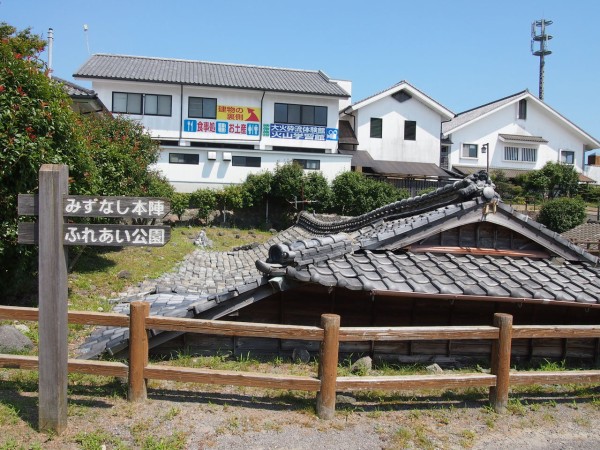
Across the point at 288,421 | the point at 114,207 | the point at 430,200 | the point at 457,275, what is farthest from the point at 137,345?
the point at 430,200

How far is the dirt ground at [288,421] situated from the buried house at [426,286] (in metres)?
1.14

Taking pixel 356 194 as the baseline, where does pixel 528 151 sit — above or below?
above

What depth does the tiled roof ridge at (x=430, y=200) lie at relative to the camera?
8.58 m

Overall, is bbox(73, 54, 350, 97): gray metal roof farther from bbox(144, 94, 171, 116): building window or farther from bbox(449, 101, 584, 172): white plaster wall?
bbox(449, 101, 584, 172): white plaster wall

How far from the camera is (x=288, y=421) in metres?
5.35

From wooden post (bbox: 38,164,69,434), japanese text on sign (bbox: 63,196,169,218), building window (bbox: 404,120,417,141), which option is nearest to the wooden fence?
wooden post (bbox: 38,164,69,434)

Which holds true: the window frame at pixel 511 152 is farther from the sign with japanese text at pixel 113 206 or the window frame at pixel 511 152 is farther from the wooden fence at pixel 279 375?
the sign with japanese text at pixel 113 206

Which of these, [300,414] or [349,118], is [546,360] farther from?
[349,118]

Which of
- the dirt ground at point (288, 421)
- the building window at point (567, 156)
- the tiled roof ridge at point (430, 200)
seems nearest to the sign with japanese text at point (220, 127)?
the tiled roof ridge at point (430, 200)

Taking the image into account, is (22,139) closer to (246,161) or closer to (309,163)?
(246,161)

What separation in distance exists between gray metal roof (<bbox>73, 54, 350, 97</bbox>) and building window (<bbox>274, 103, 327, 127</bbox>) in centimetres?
119

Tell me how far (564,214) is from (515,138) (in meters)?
14.8

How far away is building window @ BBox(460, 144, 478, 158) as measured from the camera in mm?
43969

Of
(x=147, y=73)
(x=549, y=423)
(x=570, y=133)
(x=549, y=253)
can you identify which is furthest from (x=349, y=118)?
(x=549, y=423)
